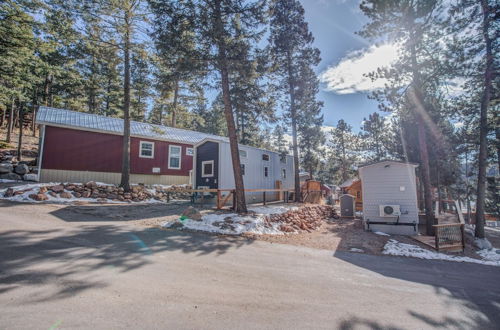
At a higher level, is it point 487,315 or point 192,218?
point 192,218

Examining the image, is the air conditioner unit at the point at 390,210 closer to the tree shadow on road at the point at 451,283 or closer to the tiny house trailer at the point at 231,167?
the tree shadow on road at the point at 451,283

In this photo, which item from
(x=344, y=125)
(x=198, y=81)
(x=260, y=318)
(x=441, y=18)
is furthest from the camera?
(x=344, y=125)

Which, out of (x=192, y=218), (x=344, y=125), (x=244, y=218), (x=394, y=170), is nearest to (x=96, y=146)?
(x=192, y=218)

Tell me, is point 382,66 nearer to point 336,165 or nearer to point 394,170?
point 394,170

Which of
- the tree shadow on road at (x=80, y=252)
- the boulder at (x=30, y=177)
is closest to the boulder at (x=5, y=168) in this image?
the boulder at (x=30, y=177)

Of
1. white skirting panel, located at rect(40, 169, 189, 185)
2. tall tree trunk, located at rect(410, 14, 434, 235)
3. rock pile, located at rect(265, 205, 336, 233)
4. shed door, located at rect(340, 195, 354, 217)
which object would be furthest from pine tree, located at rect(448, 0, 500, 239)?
white skirting panel, located at rect(40, 169, 189, 185)

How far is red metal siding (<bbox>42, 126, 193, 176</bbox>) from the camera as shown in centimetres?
1332

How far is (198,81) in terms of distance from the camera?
9.70 meters

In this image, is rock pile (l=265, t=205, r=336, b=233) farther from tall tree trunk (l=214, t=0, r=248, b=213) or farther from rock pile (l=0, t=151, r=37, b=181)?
rock pile (l=0, t=151, r=37, b=181)

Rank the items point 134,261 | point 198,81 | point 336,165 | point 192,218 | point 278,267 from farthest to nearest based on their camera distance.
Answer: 1. point 336,165
2. point 198,81
3. point 192,218
4. point 278,267
5. point 134,261

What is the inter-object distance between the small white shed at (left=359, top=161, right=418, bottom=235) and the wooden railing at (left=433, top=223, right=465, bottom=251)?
5.65ft

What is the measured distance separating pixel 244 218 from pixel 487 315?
19.4ft

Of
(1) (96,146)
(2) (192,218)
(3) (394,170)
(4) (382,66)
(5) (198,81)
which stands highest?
(4) (382,66)

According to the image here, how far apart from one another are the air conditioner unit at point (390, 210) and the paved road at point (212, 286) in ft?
11.7
